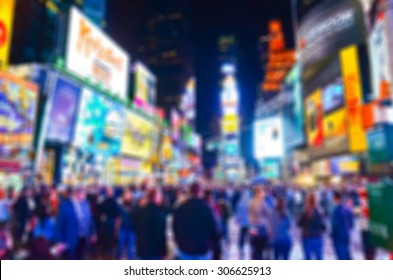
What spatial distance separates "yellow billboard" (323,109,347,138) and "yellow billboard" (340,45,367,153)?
668 millimetres

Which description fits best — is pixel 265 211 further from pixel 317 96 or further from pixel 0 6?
pixel 317 96

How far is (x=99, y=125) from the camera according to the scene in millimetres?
14914

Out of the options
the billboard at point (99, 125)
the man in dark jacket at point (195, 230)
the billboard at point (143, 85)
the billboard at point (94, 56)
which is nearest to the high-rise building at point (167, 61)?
the billboard at point (143, 85)

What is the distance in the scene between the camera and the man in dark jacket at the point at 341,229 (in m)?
4.38

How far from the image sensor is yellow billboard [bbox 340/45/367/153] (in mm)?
20375

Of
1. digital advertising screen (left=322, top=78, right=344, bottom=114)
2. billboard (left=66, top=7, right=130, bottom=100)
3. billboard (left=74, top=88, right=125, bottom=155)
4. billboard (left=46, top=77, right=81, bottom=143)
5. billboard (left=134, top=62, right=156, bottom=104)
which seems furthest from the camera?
billboard (left=134, top=62, right=156, bottom=104)

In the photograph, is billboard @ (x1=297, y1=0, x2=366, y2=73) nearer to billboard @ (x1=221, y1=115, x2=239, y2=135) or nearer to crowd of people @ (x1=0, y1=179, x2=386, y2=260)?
crowd of people @ (x1=0, y1=179, x2=386, y2=260)

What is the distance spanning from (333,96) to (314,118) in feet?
12.0

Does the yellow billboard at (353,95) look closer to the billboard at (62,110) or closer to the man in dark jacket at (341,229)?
the billboard at (62,110)

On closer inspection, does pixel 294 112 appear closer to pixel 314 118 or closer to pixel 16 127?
pixel 314 118

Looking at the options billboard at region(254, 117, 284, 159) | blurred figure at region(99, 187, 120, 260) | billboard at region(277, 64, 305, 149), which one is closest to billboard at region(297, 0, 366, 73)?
billboard at region(277, 64, 305, 149)

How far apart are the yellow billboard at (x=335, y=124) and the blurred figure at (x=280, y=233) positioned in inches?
764

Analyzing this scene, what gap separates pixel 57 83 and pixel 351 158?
20.0 meters

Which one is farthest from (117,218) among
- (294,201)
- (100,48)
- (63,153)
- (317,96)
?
(317,96)
